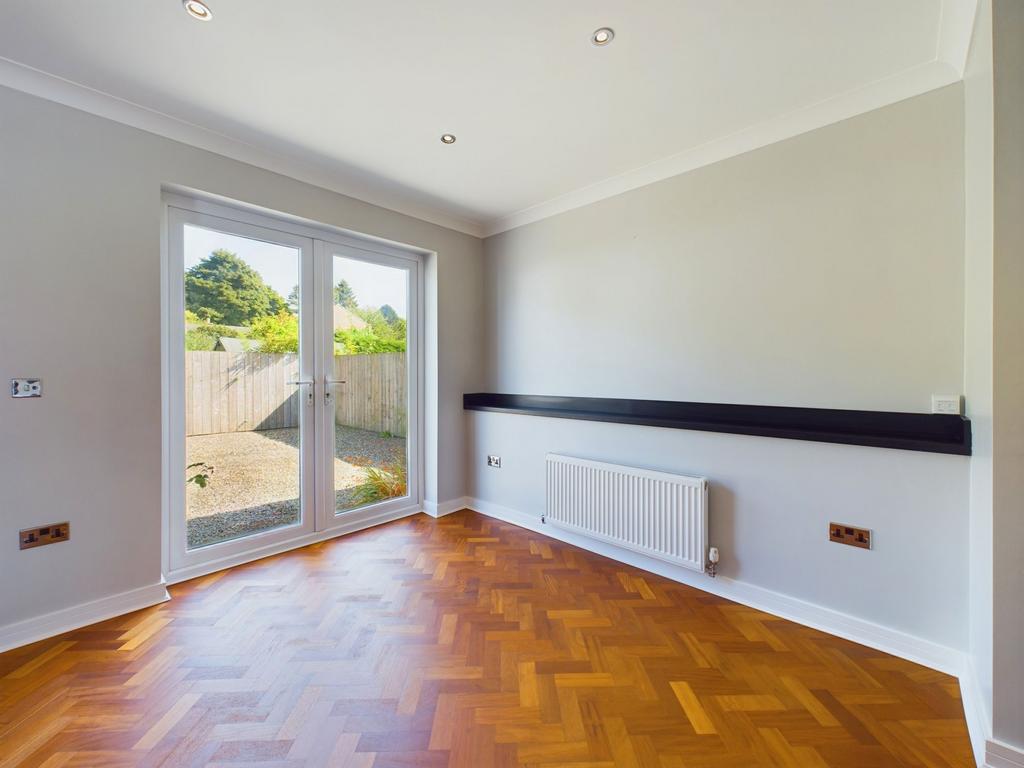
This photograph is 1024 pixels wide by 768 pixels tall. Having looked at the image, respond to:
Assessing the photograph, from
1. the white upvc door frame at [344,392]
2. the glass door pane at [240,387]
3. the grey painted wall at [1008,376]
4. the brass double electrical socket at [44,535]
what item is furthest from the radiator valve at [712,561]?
the brass double electrical socket at [44,535]

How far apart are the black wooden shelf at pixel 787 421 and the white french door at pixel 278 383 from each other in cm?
131

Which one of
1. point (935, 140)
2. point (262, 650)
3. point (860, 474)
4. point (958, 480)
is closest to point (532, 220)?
point (935, 140)

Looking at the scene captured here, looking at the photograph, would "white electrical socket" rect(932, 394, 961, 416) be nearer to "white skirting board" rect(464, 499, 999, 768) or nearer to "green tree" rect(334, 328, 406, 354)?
"white skirting board" rect(464, 499, 999, 768)

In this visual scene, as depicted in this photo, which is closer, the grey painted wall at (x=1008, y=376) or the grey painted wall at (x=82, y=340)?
the grey painted wall at (x=1008, y=376)

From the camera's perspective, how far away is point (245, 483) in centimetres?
280

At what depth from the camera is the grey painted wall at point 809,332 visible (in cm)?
185

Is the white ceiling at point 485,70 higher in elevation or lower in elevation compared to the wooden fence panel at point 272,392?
higher

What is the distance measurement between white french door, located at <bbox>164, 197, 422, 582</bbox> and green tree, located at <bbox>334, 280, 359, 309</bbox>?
0.03 feet

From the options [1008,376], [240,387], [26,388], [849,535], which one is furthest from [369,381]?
[1008,376]

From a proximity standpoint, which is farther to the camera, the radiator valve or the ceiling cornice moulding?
the radiator valve

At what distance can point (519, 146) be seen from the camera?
2.56m

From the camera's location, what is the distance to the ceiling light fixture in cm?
156

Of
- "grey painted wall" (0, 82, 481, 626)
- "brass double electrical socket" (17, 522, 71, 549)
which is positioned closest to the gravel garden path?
"grey painted wall" (0, 82, 481, 626)

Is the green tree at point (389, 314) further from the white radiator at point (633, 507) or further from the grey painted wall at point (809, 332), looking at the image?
the white radiator at point (633, 507)
